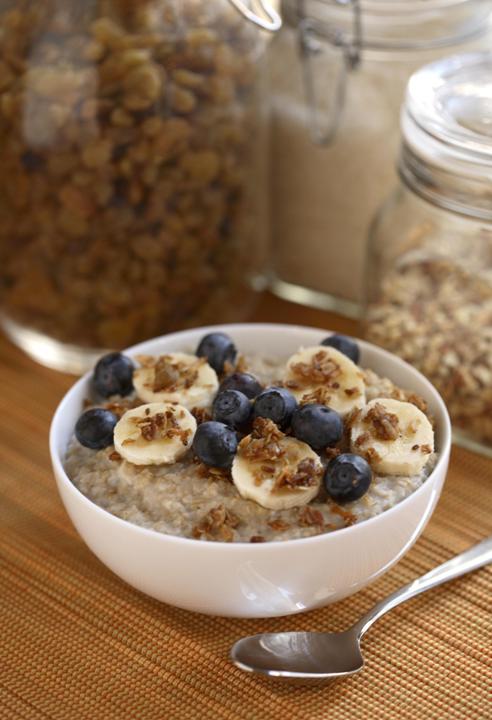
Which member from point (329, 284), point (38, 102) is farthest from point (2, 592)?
point (329, 284)

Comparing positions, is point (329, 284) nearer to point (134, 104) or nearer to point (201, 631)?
point (134, 104)

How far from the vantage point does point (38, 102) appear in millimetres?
1193

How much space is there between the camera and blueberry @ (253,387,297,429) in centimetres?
96

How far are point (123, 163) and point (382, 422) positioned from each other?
0.46 metres

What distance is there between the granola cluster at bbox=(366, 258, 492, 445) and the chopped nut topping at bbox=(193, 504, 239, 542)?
39 centimetres

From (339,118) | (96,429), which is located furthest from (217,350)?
(339,118)

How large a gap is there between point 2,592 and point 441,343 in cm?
54

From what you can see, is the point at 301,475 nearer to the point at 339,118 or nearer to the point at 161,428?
the point at 161,428

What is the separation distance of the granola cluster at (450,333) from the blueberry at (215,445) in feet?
1.15

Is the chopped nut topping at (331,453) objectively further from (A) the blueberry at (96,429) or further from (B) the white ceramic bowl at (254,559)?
(A) the blueberry at (96,429)

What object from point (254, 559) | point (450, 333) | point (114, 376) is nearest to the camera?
point (254, 559)

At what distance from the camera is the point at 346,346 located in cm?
110

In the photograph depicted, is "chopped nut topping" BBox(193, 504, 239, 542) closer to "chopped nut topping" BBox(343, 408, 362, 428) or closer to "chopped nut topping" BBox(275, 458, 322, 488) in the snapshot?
"chopped nut topping" BBox(275, 458, 322, 488)

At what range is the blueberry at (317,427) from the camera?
0.94m
